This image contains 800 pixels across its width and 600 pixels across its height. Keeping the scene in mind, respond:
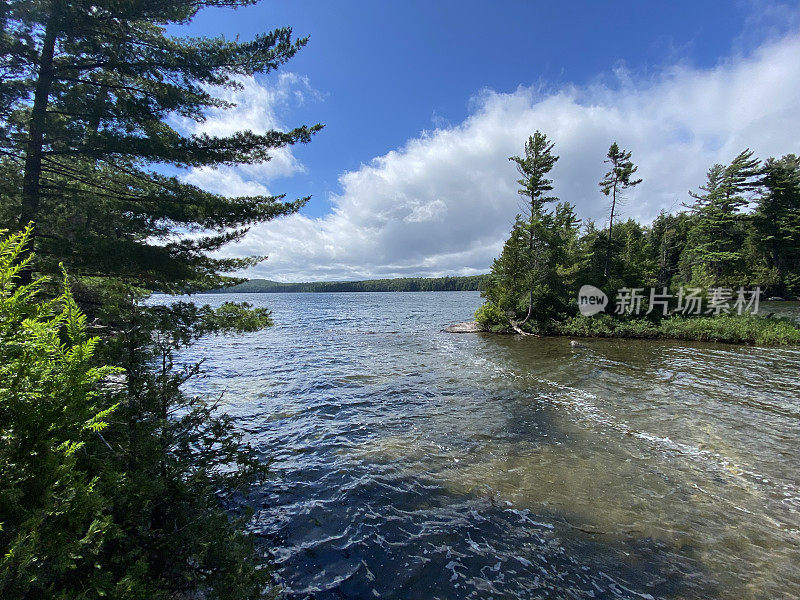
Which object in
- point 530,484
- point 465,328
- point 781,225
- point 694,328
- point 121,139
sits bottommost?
point 465,328

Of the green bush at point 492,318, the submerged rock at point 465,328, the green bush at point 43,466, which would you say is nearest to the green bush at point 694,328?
the green bush at point 492,318

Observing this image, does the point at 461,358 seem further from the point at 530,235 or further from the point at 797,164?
the point at 797,164

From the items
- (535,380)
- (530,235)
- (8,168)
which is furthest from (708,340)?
(8,168)

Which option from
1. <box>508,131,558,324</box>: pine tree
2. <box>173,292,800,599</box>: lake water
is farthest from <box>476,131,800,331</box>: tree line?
<box>173,292,800,599</box>: lake water

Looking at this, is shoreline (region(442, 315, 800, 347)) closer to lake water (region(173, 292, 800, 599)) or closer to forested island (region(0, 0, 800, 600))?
forested island (region(0, 0, 800, 600))

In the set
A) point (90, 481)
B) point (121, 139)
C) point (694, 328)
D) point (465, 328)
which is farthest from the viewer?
point (465, 328)

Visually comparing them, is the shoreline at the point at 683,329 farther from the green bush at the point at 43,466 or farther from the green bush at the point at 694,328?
the green bush at the point at 43,466

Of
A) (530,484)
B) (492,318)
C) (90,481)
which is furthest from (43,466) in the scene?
(492,318)

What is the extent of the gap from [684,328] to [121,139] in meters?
35.6

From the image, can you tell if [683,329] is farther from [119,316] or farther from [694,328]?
[119,316]

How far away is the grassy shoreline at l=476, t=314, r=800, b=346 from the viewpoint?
878 inches

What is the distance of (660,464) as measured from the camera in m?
7.36

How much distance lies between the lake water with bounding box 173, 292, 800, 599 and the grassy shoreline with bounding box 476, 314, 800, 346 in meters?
11.5

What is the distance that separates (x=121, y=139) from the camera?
8.40m
